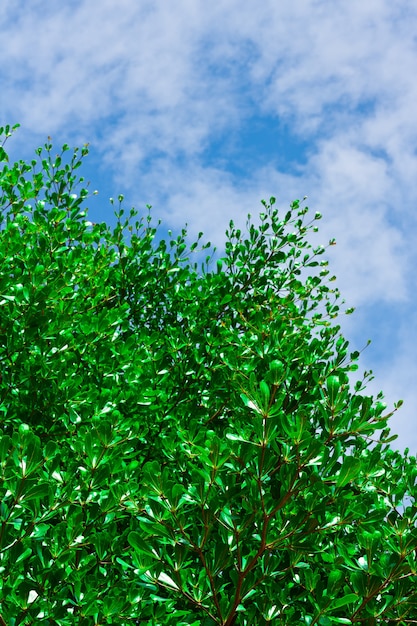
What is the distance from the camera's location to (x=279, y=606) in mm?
5188

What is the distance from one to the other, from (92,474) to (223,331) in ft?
11.5

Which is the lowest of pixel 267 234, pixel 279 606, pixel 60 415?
pixel 279 606

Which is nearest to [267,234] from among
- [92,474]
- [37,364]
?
[37,364]

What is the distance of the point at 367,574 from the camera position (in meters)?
4.91

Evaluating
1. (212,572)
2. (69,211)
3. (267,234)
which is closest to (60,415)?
(212,572)

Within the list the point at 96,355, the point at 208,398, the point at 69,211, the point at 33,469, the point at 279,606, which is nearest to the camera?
the point at 33,469

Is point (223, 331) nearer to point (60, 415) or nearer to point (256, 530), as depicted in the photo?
point (60, 415)

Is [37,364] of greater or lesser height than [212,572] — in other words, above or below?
above

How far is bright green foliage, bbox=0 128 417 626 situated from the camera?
471cm

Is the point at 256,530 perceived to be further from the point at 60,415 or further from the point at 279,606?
the point at 60,415

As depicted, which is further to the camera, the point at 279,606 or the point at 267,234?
the point at 267,234

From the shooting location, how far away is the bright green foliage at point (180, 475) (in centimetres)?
471

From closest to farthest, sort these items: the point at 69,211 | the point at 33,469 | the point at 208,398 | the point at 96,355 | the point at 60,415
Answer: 1. the point at 33,469
2. the point at 60,415
3. the point at 96,355
4. the point at 208,398
5. the point at 69,211

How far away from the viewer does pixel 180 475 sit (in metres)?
6.95
